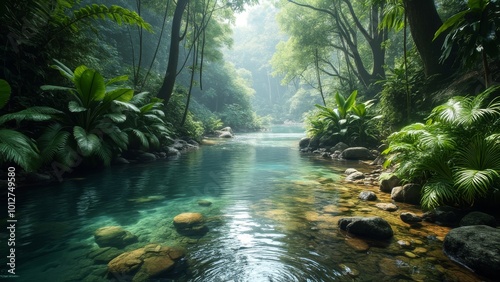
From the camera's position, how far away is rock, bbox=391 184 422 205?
411 centimetres

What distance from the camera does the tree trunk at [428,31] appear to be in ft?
22.3

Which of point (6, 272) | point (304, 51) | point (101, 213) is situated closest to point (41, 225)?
point (101, 213)

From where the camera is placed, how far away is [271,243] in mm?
2924

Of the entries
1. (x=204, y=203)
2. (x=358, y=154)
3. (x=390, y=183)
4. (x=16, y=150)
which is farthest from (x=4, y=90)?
(x=358, y=154)

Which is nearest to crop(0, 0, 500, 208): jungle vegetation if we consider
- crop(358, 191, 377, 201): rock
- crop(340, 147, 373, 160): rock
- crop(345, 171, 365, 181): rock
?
crop(358, 191, 377, 201): rock

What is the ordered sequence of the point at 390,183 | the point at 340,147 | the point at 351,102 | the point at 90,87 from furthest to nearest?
the point at 351,102 → the point at 340,147 → the point at 90,87 → the point at 390,183

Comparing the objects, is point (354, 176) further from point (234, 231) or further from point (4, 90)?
point (4, 90)

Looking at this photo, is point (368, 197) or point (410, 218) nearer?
point (410, 218)

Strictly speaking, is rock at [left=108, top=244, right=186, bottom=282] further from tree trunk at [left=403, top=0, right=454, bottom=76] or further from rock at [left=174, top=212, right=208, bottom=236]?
tree trunk at [left=403, top=0, right=454, bottom=76]

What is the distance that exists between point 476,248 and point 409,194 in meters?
2.00

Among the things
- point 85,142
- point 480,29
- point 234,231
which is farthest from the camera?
point 85,142

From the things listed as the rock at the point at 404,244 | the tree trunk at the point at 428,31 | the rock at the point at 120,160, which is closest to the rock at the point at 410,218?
the rock at the point at 404,244

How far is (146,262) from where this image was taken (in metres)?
2.46

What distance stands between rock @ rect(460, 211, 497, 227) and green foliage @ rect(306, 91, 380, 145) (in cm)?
735
